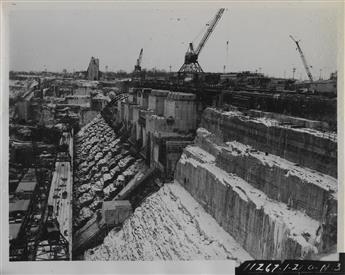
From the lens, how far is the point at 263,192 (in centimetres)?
863

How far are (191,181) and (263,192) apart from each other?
3647 mm

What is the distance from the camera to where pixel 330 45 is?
7.98m

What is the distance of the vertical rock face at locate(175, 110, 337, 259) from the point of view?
22.6 feet

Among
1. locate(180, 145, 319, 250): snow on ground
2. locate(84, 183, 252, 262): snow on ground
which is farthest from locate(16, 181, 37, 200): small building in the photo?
locate(180, 145, 319, 250): snow on ground

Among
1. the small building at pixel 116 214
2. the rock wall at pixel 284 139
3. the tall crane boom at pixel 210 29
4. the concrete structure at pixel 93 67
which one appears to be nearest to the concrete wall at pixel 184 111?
the tall crane boom at pixel 210 29

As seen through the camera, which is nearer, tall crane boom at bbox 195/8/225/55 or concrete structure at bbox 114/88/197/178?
tall crane boom at bbox 195/8/225/55

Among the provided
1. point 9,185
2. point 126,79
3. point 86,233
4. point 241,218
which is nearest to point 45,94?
point 86,233

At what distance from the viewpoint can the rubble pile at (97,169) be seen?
16156 mm

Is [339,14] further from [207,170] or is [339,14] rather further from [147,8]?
[207,170]

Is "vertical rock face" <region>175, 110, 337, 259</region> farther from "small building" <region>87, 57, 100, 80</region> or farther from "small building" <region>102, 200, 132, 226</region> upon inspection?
"small building" <region>87, 57, 100, 80</region>

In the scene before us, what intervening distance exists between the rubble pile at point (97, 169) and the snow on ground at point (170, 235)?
3.31 meters

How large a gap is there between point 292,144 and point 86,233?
852 centimetres

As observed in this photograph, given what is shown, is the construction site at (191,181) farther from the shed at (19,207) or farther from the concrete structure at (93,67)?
the concrete structure at (93,67)

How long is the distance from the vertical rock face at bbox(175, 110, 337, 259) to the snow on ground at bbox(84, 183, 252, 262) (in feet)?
1.03
